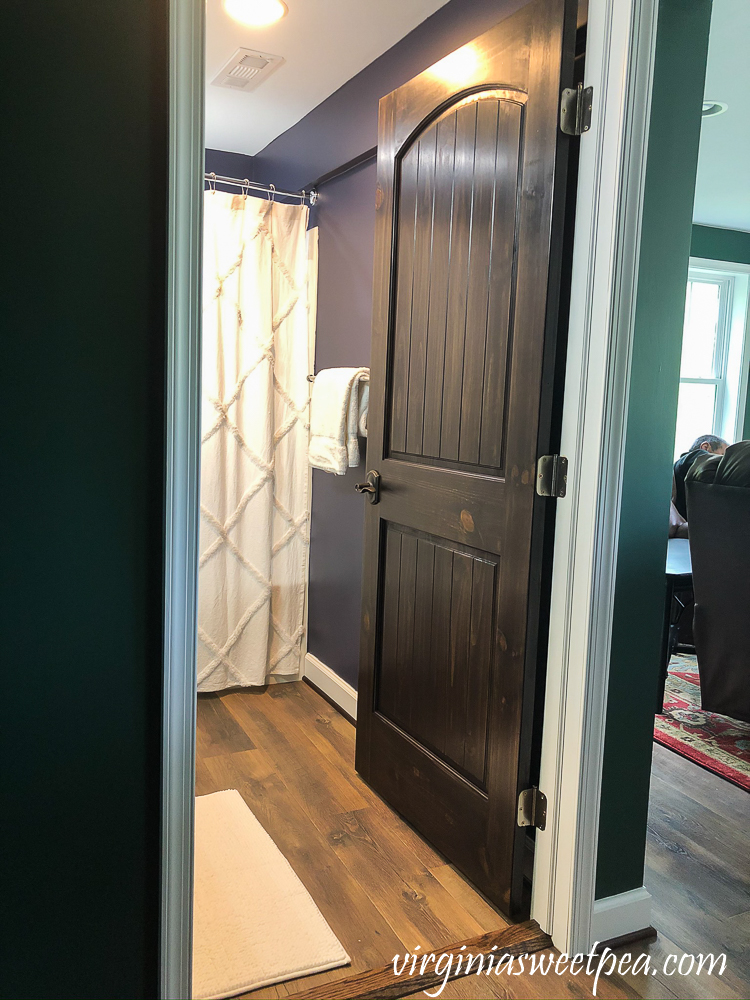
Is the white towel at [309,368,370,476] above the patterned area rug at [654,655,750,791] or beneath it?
above

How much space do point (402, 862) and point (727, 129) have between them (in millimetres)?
3571

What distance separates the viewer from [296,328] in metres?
3.36

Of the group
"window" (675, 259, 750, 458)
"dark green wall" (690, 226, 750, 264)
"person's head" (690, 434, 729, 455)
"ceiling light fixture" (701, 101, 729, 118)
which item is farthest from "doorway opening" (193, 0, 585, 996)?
"window" (675, 259, 750, 458)

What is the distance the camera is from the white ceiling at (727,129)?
108 inches

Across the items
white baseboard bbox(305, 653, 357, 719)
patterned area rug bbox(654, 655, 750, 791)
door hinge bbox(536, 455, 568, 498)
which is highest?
door hinge bbox(536, 455, 568, 498)

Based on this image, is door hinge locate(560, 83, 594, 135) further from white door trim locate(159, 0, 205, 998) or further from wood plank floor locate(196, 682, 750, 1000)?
wood plank floor locate(196, 682, 750, 1000)

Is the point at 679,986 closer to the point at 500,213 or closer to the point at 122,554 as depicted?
the point at 122,554

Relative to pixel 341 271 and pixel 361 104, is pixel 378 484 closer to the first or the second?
pixel 341 271

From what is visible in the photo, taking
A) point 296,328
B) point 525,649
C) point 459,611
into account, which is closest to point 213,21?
point 296,328

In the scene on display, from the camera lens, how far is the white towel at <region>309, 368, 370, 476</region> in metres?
2.79

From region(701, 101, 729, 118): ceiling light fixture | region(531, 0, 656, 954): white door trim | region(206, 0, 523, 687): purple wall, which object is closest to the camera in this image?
region(531, 0, 656, 954): white door trim

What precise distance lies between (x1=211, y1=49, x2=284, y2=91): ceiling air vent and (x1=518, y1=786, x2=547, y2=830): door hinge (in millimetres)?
2507

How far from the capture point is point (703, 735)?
304 cm

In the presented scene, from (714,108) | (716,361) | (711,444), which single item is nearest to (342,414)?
(714,108)
